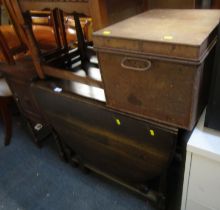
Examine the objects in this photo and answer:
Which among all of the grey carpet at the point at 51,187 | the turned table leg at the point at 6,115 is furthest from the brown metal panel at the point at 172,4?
the turned table leg at the point at 6,115

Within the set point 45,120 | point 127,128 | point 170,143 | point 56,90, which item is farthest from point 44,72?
point 170,143

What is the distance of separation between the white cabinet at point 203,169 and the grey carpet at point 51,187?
0.52 m

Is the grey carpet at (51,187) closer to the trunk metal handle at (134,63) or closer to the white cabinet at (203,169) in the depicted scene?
the white cabinet at (203,169)

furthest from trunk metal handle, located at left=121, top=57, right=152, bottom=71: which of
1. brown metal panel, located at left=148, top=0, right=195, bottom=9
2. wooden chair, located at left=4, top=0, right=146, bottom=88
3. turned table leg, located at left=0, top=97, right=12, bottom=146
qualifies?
turned table leg, located at left=0, top=97, right=12, bottom=146

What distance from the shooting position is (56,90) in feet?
3.65

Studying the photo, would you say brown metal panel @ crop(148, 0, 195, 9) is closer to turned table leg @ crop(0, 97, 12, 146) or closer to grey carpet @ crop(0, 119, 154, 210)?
grey carpet @ crop(0, 119, 154, 210)

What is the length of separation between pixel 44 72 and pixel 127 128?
0.61 m

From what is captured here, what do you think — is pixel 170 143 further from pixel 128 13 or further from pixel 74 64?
pixel 74 64

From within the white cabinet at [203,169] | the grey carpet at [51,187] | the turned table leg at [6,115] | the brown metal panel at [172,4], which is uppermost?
the brown metal panel at [172,4]

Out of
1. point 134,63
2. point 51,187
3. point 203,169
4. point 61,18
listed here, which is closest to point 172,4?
point 134,63

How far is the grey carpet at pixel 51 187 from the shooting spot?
1330 mm

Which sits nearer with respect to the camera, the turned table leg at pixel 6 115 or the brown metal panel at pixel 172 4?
the brown metal panel at pixel 172 4

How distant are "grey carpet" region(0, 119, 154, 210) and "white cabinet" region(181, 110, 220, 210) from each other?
52 centimetres

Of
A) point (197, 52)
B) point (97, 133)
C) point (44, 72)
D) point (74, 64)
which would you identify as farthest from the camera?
point (74, 64)
